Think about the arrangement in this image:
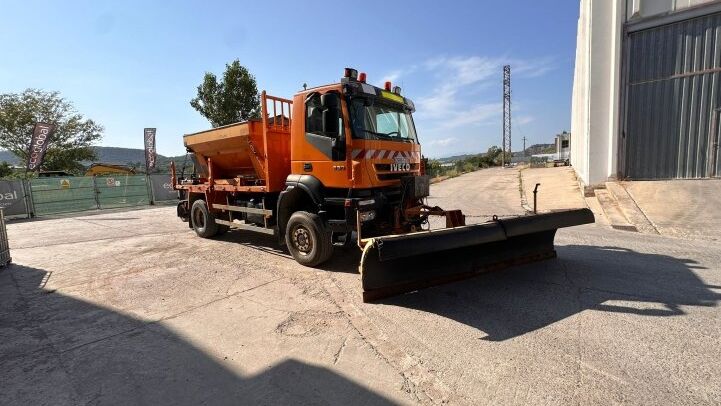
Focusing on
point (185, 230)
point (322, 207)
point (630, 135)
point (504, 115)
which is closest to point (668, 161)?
point (630, 135)

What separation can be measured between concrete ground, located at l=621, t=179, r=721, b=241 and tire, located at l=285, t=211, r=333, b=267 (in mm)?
6976

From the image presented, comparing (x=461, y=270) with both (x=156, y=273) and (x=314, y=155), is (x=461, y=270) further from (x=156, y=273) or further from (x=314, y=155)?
(x=156, y=273)

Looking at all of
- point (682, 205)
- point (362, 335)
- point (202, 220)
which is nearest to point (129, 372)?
point (362, 335)

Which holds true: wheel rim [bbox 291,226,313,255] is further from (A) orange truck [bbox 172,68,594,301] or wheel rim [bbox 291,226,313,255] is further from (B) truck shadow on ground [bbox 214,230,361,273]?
(B) truck shadow on ground [bbox 214,230,361,273]

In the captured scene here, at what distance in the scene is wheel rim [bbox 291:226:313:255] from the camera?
586cm

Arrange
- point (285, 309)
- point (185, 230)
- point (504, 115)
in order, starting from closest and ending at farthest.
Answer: point (285, 309) → point (185, 230) → point (504, 115)

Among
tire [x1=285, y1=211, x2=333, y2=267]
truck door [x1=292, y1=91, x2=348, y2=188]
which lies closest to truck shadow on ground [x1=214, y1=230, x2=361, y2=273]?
tire [x1=285, y1=211, x2=333, y2=267]

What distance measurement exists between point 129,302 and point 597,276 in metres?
6.13

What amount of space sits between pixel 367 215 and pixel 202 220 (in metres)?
5.36

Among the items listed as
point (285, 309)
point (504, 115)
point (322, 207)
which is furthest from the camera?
point (504, 115)

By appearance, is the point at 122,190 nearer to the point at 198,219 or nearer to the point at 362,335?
the point at 198,219

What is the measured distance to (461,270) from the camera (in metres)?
4.54

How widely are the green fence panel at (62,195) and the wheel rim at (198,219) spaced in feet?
39.5

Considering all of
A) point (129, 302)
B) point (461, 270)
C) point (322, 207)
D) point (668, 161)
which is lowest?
point (129, 302)
